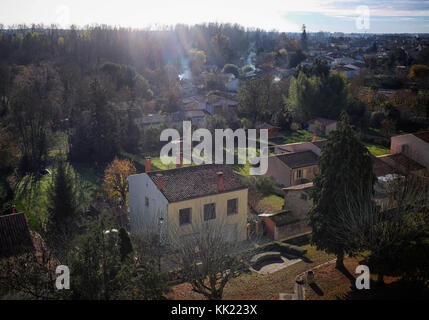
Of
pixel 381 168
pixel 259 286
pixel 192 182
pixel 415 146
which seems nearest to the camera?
pixel 259 286

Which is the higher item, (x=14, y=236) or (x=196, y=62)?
(x=196, y=62)

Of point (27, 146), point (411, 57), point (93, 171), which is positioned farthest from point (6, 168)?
point (411, 57)

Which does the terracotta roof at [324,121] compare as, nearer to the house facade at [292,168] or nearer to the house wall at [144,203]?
the house facade at [292,168]

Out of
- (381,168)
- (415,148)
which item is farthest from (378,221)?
(415,148)

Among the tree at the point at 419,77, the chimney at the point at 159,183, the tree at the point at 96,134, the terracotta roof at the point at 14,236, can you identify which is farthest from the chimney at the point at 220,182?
the tree at the point at 419,77

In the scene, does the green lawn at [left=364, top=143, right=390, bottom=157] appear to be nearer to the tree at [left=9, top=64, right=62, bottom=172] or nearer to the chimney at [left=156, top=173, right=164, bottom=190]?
the chimney at [left=156, top=173, right=164, bottom=190]

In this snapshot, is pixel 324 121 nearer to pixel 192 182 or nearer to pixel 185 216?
pixel 192 182
